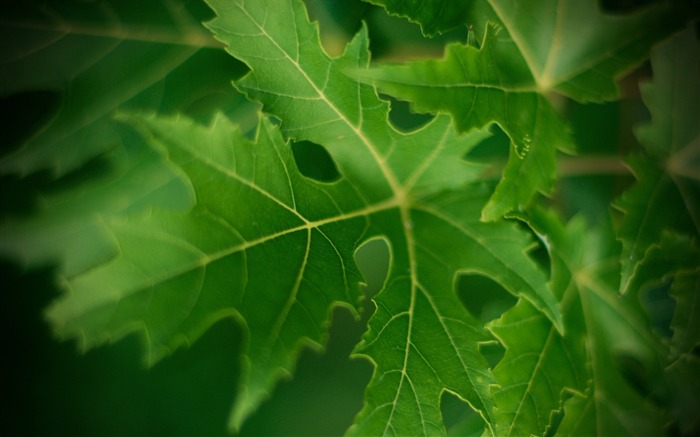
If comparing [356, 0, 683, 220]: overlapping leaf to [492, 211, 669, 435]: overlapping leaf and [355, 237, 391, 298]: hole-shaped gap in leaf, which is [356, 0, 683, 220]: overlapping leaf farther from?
[355, 237, 391, 298]: hole-shaped gap in leaf

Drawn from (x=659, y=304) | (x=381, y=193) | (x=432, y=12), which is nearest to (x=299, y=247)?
(x=381, y=193)

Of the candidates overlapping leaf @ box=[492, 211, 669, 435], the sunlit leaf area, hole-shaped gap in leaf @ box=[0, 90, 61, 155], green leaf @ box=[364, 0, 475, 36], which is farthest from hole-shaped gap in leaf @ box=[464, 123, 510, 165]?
hole-shaped gap in leaf @ box=[0, 90, 61, 155]

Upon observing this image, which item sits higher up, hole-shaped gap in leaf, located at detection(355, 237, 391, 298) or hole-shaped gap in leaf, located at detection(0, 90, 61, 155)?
hole-shaped gap in leaf, located at detection(0, 90, 61, 155)

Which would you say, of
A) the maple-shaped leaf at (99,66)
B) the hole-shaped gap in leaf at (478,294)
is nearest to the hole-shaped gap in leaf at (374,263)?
the hole-shaped gap in leaf at (478,294)

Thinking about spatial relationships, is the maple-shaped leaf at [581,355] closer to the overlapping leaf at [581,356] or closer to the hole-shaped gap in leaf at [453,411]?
the overlapping leaf at [581,356]

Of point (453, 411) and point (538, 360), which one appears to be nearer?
point (538, 360)

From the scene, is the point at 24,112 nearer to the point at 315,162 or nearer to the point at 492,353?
the point at 315,162
